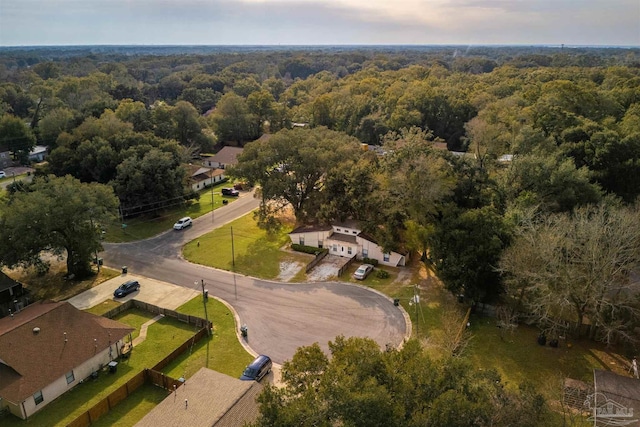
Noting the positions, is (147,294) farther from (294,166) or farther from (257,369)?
(294,166)

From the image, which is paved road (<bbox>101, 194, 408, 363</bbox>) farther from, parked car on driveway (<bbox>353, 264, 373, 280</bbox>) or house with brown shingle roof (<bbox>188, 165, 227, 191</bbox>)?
house with brown shingle roof (<bbox>188, 165, 227, 191</bbox>)

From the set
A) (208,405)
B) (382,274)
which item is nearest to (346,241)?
(382,274)

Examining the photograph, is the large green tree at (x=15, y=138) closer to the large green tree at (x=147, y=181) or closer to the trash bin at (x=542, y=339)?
the large green tree at (x=147, y=181)

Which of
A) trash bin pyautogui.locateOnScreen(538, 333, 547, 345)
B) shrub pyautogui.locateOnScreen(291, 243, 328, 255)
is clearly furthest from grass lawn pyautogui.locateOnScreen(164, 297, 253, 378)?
trash bin pyautogui.locateOnScreen(538, 333, 547, 345)

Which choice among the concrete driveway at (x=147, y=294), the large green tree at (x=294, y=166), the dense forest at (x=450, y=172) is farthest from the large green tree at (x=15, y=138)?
the concrete driveway at (x=147, y=294)

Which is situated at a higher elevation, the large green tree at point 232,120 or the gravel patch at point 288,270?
the large green tree at point 232,120
